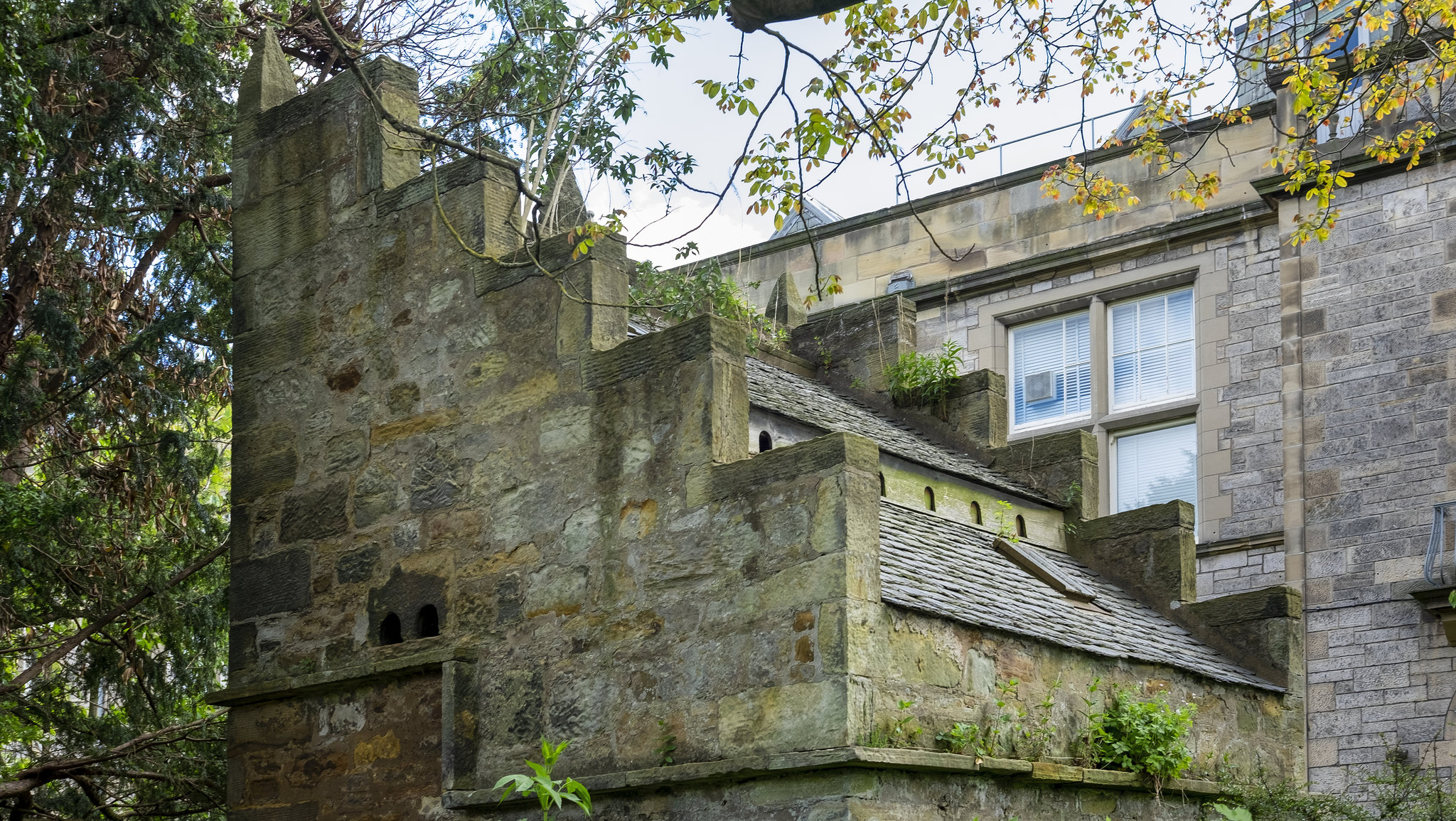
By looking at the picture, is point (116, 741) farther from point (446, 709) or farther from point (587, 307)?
point (587, 307)

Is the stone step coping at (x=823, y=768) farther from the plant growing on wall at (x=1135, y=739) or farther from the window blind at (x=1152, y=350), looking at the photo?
the window blind at (x=1152, y=350)

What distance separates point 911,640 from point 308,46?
7.90m

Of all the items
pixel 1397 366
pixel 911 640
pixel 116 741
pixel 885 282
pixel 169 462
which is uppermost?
pixel 885 282

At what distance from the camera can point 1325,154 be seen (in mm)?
15680

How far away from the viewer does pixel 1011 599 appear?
9.50 meters

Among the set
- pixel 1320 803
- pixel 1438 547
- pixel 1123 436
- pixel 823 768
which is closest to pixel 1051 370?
pixel 1123 436

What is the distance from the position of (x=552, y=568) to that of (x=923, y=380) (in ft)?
20.4

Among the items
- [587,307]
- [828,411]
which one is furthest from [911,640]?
[828,411]

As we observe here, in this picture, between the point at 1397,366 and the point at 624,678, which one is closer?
the point at 624,678

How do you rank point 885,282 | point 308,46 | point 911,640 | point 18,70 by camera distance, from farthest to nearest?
point 885,282 < point 308,46 < point 18,70 < point 911,640

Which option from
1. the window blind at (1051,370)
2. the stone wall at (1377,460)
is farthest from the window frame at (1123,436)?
the stone wall at (1377,460)

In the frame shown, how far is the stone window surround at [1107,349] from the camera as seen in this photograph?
1641cm

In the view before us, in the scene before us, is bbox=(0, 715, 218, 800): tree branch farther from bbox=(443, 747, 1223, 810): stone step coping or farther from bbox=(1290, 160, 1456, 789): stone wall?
bbox=(1290, 160, 1456, 789): stone wall

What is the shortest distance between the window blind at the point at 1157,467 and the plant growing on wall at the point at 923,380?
A: 3.86m
